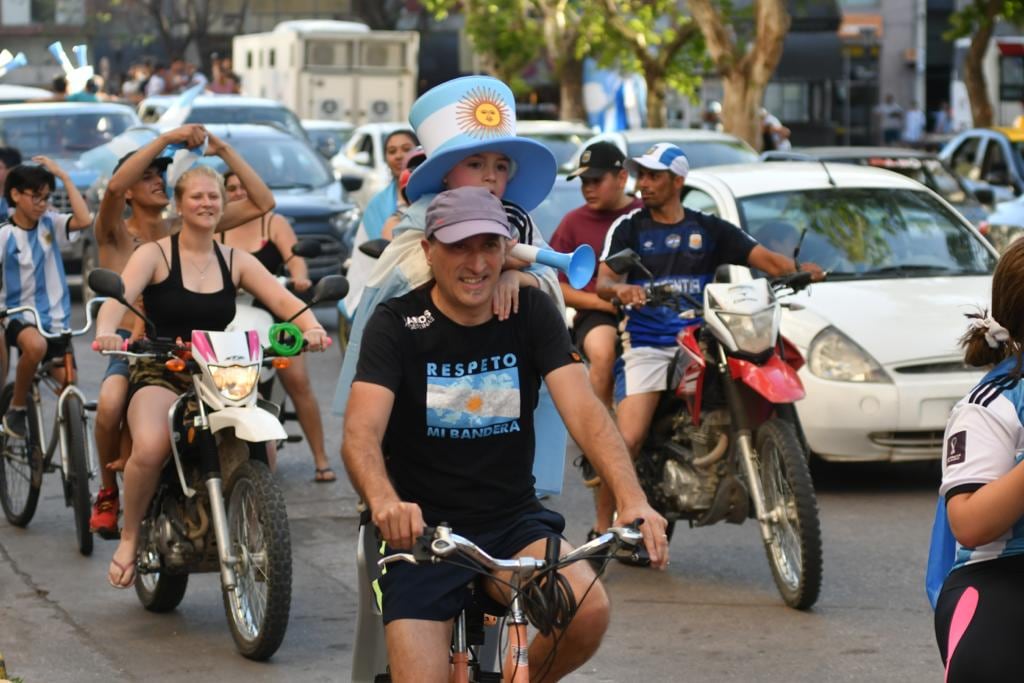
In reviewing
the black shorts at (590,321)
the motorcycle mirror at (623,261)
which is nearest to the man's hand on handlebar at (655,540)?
the motorcycle mirror at (623,261)

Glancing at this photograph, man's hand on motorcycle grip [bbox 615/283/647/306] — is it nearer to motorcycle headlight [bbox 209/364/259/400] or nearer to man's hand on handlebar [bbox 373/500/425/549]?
motorcycle headlight [bbox 209/364/259/400]

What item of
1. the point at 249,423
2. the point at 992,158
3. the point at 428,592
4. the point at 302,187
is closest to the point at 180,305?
the point at 249,423

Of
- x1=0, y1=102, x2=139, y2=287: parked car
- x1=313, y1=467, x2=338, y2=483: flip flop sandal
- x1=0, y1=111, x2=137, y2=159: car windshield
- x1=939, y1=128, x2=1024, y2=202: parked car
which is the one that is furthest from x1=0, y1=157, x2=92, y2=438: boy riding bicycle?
x1=939, y1=128, x2=1024, y2=202: parked car

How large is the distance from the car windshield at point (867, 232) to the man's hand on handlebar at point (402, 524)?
22.8 feet

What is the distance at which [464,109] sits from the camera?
5848mm

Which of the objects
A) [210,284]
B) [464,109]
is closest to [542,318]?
[464,109]

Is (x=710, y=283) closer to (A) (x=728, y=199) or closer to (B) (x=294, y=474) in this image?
(A) (x=728, y=199)

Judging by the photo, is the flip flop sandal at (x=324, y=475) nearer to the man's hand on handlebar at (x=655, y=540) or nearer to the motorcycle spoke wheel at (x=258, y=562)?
the motorcycle spoke wheel at (x=258, y=562)

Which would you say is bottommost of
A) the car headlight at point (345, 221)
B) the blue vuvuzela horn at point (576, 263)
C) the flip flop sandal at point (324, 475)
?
the car headlight at point (345, 221)

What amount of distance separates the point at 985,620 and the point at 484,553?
1079 mm

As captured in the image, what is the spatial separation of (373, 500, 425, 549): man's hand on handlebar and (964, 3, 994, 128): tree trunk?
25.8m

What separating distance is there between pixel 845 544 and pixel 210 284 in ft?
10.9

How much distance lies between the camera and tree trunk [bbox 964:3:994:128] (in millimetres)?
28891

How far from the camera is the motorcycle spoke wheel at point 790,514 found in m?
7.75
